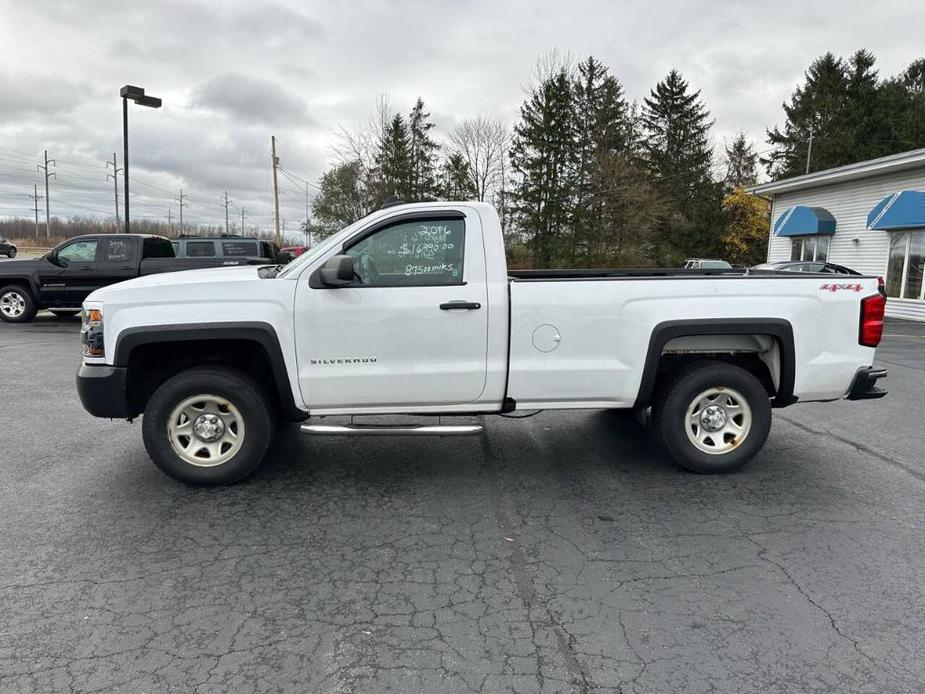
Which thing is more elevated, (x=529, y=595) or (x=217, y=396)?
(x=217, y=396)

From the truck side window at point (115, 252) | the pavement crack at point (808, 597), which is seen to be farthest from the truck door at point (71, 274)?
the pavement crack at point (808, 597)

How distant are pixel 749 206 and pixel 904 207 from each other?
95.5 feet

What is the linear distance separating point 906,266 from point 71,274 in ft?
74.7

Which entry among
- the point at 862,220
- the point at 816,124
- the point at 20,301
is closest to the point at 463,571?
the point at 20,301

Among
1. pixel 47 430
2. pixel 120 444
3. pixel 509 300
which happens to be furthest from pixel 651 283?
pixel 47 430

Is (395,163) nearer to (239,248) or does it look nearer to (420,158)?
(420,158)

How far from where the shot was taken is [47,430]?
5906 mm

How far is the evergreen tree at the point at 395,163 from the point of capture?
3488 centimetres

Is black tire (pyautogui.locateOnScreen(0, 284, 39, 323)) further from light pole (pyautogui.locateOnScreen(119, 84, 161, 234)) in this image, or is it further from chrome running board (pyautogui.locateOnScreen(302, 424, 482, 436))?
chrome running board (pyautogui.locateOnScreen(302, 424, 482, 436))

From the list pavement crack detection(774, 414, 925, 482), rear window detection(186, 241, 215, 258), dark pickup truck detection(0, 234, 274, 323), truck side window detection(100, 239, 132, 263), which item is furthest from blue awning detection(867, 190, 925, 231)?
truck side window detection(100, 239, 132, 263)

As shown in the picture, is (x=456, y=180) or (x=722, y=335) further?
(x=456, y=180)

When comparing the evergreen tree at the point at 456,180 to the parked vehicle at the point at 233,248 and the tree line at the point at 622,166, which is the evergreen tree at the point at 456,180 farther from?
the parked vehicle at the point at 233,248

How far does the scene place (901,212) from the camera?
18.3 meters

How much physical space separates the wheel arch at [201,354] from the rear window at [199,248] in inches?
534
